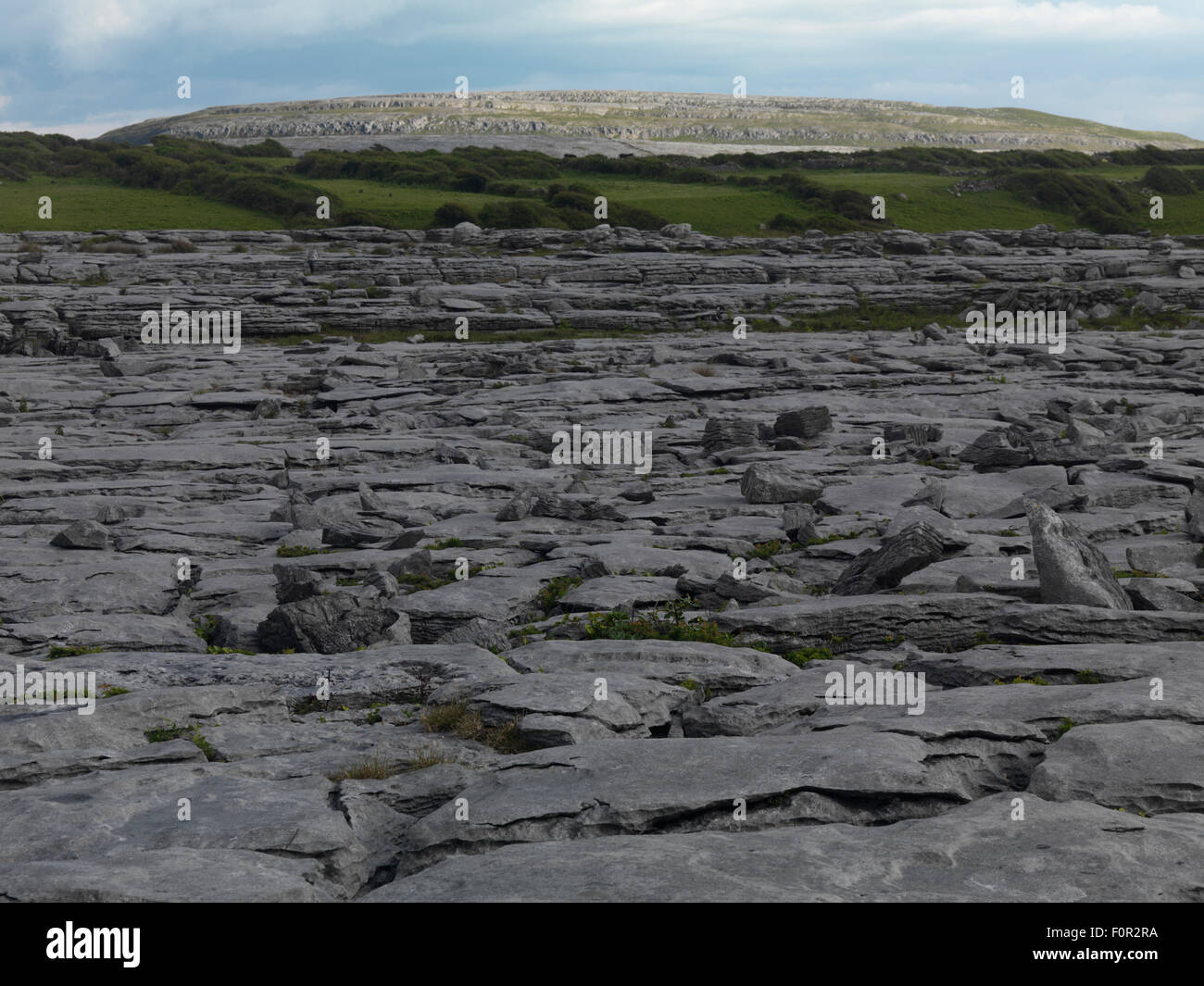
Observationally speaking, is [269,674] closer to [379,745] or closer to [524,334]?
[379,745]

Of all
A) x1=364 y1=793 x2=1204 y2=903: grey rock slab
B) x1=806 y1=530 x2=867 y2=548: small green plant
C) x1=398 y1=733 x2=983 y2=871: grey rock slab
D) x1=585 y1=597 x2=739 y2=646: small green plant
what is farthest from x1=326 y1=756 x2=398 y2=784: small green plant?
x1=806 y1=530 x2=867 y2=548: small green plant

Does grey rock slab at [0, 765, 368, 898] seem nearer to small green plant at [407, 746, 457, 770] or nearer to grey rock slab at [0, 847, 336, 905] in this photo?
grey rock slab at [0, 847, 336, 905]

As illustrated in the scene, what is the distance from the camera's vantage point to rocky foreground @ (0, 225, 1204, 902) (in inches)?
277

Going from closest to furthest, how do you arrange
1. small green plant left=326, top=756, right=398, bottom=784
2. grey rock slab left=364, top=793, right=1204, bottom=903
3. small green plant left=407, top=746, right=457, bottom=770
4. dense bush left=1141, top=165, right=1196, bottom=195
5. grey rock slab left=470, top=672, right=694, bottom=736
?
1. grey rock slab left=364, top=793, right=1204, bottom=903
2. small green plant left=326, top=756, right=398, bottom=784
3. small green plant left=407, top=746, right=457, bottom=770
4. grey rock slab left=470, top=672, right=694, bottom=736
5. dense bush left=1141, top=165, right=1196, bottom=195

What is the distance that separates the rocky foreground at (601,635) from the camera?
7031mm

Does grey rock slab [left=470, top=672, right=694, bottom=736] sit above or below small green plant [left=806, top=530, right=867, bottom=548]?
below

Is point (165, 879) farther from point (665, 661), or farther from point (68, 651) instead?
point (68, 651)

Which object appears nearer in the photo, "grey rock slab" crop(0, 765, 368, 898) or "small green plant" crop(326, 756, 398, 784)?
"grey rock slab" crop(0, 765, 368, 898)

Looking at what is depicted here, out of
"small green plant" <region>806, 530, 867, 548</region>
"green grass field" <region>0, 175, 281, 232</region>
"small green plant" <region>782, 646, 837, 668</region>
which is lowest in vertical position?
"small green plant" <region>782, 646, 837, 668</region>

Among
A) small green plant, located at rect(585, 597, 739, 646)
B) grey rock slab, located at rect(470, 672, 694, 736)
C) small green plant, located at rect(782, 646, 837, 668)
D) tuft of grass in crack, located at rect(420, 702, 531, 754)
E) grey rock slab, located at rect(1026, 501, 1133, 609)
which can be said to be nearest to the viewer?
tuft of grass in crack, located at rect(420, 702, 531, 754)

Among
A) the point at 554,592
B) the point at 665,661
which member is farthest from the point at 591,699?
the point at 554,592

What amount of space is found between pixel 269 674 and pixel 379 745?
2.28 m

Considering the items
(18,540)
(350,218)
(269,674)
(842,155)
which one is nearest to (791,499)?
(269,674)

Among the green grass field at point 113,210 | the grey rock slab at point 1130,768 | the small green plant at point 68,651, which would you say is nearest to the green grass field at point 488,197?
the green grass field at point 113,210
